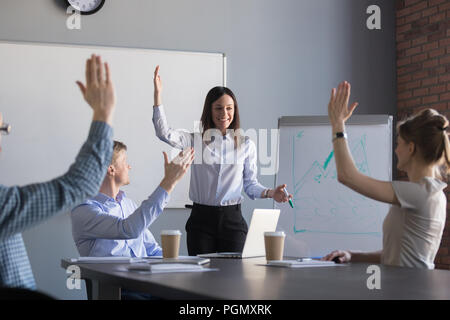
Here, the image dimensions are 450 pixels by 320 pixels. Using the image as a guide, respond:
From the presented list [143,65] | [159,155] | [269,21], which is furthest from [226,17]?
[159,155]

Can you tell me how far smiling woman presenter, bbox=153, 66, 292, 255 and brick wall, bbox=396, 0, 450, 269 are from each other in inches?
68.3

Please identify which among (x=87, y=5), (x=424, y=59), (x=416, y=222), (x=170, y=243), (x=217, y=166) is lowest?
(x=170, y=243)

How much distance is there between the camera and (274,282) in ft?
4.78

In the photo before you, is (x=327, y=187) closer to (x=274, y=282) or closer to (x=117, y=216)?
(x=117, y=216)

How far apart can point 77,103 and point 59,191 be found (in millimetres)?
2831

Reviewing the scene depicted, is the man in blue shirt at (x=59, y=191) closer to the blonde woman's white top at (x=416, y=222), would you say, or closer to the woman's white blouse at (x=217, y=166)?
the blonde woman's white top at (x=416, y=222)

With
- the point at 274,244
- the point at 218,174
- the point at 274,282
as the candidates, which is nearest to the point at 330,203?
the point at 218,174

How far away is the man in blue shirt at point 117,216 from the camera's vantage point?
6.91 ft

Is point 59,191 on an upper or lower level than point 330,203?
upper

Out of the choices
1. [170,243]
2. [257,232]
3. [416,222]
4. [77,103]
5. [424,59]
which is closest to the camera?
[416,222]

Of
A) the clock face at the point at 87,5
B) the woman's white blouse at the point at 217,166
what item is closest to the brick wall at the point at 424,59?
the woman's white blouse at the point at 217,166

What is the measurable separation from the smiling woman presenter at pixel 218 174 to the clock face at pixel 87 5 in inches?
46.3
